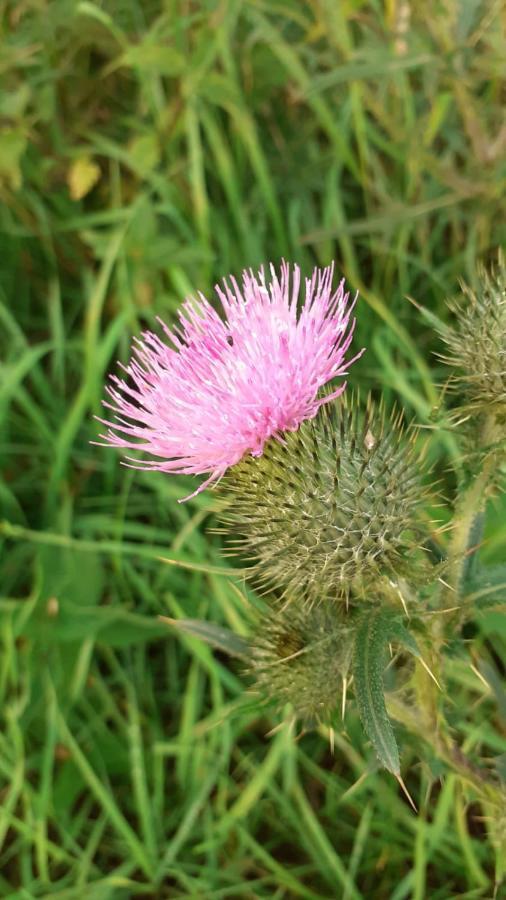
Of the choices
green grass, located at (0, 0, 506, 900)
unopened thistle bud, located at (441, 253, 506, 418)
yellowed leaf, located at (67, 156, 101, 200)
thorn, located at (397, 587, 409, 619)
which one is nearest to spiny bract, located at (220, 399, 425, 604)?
thorn, located at (397, 587, 409, 619)

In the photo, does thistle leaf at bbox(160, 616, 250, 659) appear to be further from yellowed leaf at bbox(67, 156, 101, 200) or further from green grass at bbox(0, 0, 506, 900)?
yellowed leaf at bbox(67, 156, 101, 200)

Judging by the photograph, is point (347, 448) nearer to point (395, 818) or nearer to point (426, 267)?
point (395, 818)

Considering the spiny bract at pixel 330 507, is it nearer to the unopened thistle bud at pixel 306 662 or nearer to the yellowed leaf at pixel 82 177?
the unopened thistle bud at pixel 306 662

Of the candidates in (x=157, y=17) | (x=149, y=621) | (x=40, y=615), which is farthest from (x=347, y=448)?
(x=157, y=17)

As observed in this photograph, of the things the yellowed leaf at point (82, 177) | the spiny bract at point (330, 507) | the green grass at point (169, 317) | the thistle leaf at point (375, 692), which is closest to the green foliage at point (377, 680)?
the thistle leaf at point (375, 692)

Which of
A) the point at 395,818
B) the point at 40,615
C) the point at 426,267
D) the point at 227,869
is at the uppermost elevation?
the point at 426,267

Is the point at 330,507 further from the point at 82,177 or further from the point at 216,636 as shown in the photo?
the point at 82,177

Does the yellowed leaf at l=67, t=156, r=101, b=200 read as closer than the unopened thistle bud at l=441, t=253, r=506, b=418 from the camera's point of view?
No
